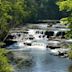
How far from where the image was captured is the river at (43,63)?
2806 centimetres

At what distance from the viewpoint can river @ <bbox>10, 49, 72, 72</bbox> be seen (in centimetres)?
2806

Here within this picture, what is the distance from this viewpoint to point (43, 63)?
102 ft

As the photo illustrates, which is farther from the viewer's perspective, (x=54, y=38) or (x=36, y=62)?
(x=54, y=38)

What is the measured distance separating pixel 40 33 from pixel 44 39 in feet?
10.2

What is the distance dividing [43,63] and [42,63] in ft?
0.35

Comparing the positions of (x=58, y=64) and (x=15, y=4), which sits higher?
(x=15, y=4)

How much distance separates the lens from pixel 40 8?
82.9m

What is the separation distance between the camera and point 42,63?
31125mm

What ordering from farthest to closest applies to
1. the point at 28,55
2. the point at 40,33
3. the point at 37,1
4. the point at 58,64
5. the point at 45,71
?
the point at 37,1 → the point at 40,33 → the point at 28,55 → the point at 58,64 → the point at 45,71

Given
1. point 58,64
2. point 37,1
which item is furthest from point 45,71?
point 37,1

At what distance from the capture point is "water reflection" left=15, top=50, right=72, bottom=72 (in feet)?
92.1

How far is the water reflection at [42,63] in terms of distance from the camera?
28.1 meters

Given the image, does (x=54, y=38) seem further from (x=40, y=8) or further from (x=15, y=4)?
(x=40, y=8)

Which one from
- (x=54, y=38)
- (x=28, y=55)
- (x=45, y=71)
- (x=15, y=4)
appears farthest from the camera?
(x=54, y=38)
